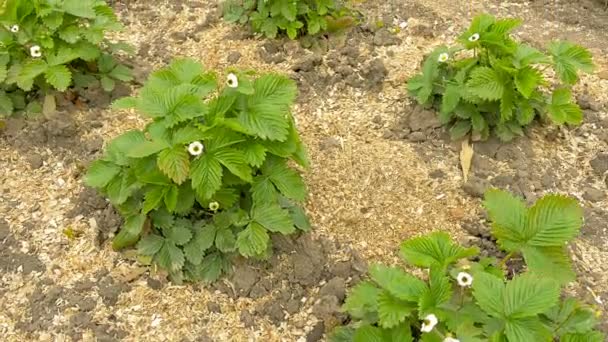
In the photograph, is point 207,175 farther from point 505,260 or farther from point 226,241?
point 505,260

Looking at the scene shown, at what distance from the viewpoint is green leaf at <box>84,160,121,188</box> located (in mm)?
2748

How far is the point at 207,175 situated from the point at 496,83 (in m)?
1.38

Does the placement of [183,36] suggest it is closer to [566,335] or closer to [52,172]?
[52,172]

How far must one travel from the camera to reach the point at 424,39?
404 cm

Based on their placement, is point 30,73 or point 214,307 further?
point 30,73

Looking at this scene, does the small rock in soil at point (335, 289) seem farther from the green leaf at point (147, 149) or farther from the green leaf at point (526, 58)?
the green leaf at point (526, 58)

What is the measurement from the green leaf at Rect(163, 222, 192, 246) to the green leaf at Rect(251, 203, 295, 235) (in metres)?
0.27

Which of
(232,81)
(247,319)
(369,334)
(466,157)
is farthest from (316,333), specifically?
(466,157)

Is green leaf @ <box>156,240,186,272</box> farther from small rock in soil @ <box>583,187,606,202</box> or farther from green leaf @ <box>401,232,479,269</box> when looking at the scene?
small rock in soil @ <box>583,187,606,202</box>

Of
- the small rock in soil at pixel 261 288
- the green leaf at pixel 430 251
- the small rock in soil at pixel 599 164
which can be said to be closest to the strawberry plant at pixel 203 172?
the small rock in soil at pixel 261 288

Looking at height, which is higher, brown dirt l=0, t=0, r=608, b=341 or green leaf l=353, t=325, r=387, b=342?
green leaf l=353, t=325, r=387, b=342

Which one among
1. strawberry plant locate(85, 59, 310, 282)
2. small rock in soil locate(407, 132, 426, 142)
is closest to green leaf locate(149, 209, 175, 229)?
strawberry plant locate(85, 59, 310, 282)

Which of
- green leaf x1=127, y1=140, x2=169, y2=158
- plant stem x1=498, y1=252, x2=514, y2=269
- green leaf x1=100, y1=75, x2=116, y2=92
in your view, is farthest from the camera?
green leaf x1=100, y1=75, x2=116, y2=92

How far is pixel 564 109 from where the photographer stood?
3.33 metres
